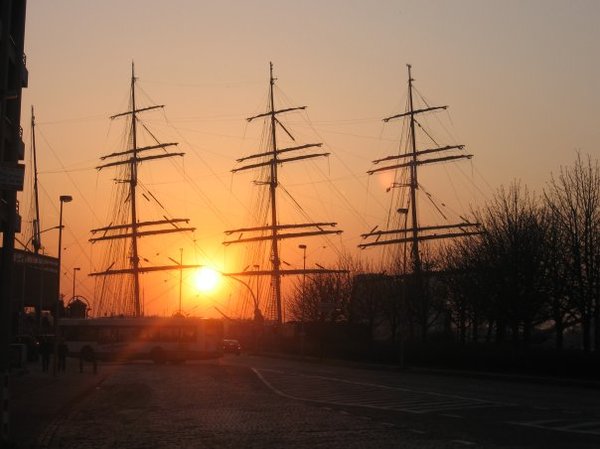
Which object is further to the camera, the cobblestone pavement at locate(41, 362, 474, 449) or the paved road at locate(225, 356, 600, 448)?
the paved road at locate(225, 356, 600, 448)

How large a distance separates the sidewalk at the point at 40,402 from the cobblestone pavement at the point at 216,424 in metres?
0.28

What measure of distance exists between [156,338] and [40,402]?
31.4 metres

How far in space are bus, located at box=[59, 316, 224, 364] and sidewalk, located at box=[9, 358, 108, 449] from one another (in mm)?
15236

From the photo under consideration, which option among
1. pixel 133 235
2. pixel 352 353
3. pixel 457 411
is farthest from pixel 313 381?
pixel 133 235

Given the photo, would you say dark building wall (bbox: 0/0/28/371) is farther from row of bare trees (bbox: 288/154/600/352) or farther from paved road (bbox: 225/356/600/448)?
row of bare trees (bbox: 288/154/600/352)

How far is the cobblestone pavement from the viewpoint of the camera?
44.1ft

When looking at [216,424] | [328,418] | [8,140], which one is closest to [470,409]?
[328,418]

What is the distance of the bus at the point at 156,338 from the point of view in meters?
53.2

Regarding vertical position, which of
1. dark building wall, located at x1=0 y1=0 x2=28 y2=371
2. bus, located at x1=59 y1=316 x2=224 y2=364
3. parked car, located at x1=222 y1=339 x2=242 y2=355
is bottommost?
parked car, located at x1=222 y1=339 x2=242 y2=355

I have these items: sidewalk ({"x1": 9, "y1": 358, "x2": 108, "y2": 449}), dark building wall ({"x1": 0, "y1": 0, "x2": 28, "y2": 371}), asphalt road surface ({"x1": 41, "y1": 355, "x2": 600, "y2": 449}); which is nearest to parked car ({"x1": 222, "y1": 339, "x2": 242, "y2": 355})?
sidewalk ({"x1": 9, "y1": 358, "x2": 108, "y2": 449})

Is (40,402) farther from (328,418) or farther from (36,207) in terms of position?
(36,207)

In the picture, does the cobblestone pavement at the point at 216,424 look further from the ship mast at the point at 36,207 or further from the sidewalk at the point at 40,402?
the ship mast at the point at 36,207

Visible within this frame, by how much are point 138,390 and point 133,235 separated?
58159mm

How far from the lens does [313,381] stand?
31484 mm
